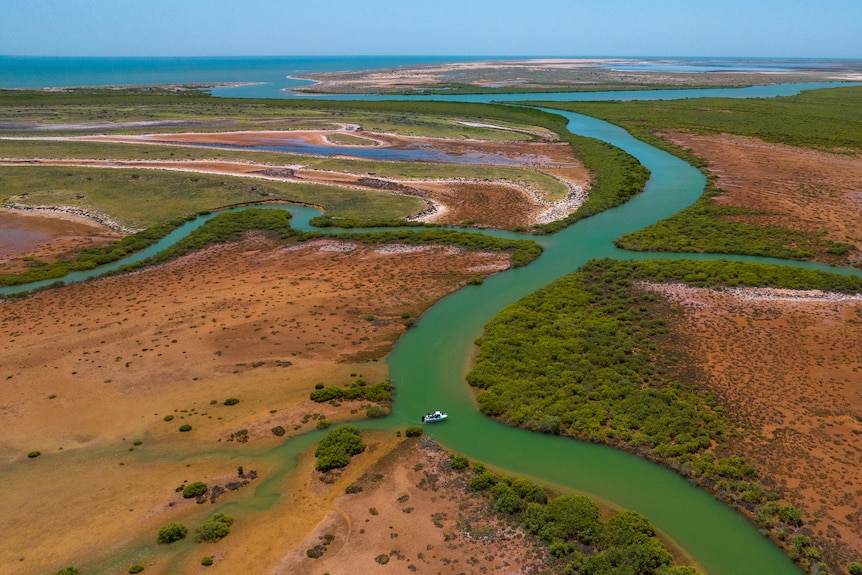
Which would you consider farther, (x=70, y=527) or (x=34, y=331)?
(x=34, y=331)

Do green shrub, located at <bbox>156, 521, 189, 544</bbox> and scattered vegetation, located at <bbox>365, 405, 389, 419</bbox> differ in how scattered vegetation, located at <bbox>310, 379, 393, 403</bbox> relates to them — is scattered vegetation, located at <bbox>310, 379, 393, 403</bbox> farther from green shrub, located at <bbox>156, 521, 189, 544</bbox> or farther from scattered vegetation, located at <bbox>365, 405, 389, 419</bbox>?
green shrub, located at <bbox>156, 521, 189, 544</bbox>

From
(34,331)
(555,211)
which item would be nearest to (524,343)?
(555,211)

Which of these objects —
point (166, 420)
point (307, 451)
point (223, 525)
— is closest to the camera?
point (223, 525)

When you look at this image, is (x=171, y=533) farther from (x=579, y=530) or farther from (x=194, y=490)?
(x=579, y=530)

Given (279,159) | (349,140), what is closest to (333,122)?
(349,140)

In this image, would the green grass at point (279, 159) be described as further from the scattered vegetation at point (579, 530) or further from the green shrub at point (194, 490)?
the green shrub at point (194, 490)

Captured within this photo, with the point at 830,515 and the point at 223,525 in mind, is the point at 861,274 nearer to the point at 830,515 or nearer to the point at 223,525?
the point at 830,515

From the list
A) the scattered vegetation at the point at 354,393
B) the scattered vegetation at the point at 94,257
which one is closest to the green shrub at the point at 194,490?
the scattered vegetation at the point at 354,393
